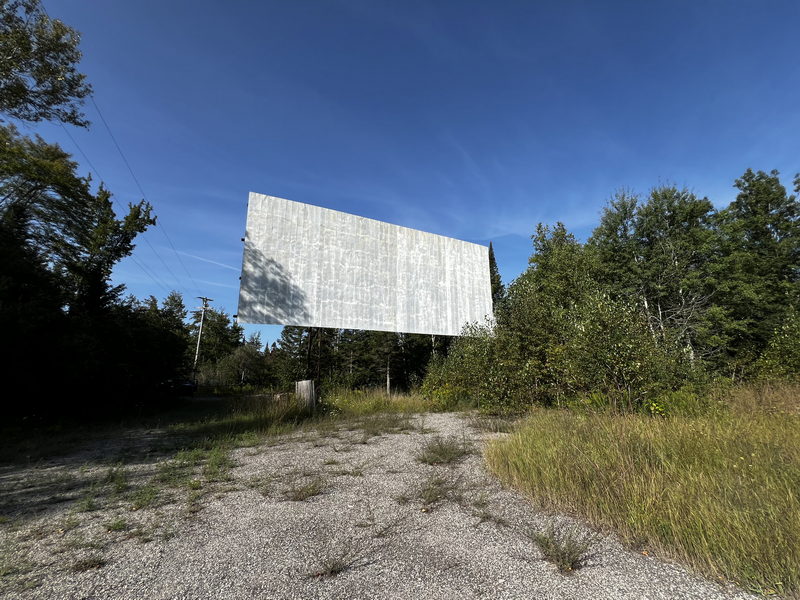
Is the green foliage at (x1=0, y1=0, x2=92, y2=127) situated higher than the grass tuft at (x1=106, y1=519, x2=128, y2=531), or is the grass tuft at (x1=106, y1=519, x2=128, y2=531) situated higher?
the green foliage at (x1=0, y1=0, x2=92, y2=127)

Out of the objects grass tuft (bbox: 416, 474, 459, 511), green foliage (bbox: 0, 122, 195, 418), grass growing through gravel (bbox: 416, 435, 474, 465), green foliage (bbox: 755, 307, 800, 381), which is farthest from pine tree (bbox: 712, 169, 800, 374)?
green foliage (bbox: 0, 122, 195, 418)

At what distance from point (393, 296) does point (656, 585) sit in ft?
38.8

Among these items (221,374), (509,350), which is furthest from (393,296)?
(221,374)

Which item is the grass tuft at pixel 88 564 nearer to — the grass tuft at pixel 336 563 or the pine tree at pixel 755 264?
the grass tuft at pixel 336 563

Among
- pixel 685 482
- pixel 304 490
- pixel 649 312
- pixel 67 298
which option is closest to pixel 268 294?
pixel 67 298

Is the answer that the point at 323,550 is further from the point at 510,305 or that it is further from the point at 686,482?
the point at 510,305

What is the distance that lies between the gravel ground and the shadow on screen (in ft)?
22.6

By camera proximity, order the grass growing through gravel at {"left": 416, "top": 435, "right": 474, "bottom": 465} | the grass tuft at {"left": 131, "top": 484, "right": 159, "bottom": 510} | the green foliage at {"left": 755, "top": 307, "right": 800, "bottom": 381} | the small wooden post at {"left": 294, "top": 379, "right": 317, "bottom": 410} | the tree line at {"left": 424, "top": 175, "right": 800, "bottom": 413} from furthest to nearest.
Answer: the small wooden post at {"left": 294, "top": 379, "right": 317, "bottom": 410} < the green foliage at {"left": 755, "top": 307, "right": 800, "bottom": 381} < the tree line at {"left": 424, "top": 175, "right": 800, "bottom": 413} < the grass growing through gravel at {"left": 416, "top": 435, "right": 474, "bottom": 465} < the grass tuft at {"left": 131, "top": 484, "right": 159, "bottom": 510}

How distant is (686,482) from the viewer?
123 inches

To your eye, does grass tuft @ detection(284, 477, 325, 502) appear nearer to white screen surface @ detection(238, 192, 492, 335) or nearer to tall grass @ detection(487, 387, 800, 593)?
tall grass @ detection(487, 387, 800, 593)

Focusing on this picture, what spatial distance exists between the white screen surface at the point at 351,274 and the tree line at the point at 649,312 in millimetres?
1855

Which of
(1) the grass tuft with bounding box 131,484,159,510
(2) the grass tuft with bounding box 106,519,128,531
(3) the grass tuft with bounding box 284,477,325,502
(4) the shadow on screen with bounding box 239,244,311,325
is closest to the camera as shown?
(2) the grass tuft with bounding box 106,519,128,531

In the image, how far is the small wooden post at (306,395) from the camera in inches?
398

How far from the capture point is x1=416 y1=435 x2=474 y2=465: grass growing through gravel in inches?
204
